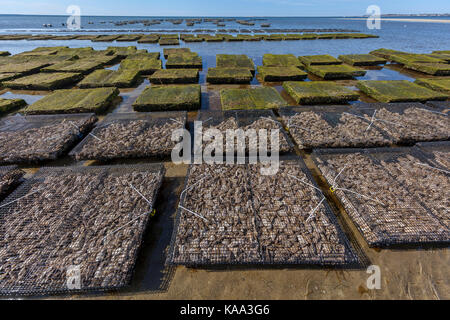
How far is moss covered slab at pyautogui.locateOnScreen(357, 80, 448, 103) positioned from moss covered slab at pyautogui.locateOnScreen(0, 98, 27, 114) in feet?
159

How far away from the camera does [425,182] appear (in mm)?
13070

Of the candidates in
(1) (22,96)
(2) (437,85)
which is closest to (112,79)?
(1) (22,96)

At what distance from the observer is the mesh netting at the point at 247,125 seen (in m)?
16.3

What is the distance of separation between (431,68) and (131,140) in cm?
5357

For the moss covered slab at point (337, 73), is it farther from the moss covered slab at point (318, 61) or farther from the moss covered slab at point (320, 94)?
the moss covered slab at point (320, 94)

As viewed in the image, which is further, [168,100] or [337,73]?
[337,73]

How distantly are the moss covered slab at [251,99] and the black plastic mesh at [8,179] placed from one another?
62.1 feet

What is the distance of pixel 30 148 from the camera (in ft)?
53.6

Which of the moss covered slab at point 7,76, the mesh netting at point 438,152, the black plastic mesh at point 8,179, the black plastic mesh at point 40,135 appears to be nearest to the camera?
the black plastic mesh at point 8,179

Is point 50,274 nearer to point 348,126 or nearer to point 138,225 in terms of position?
point 138,225

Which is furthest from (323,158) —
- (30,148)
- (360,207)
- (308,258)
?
(30,148)

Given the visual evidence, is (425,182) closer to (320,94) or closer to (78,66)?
(320,94)

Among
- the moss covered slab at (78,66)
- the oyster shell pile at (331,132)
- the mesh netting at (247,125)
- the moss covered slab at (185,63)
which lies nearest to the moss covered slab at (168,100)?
the mesh netting at (247,125)
